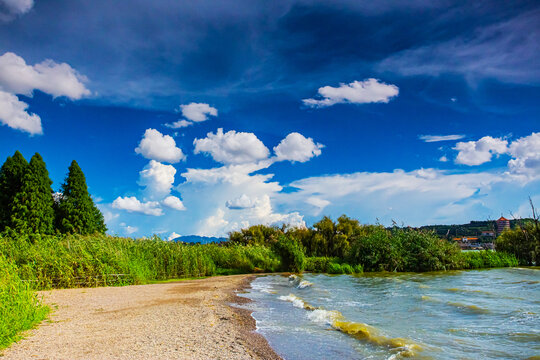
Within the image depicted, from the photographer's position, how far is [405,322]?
11180 millimetres

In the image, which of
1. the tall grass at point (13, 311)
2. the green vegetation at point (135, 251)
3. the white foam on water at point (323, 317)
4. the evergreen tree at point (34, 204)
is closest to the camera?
the tall grass at point (13, 311)

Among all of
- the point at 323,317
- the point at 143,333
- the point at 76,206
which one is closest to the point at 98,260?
the point at 143,333

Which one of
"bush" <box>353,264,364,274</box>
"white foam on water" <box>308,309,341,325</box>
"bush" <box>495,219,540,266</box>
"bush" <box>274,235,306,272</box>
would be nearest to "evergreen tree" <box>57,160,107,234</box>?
"bush" <box>274,235,306,272</box>

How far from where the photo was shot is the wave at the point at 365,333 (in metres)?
7.88

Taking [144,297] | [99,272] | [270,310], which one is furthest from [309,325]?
[99,272]

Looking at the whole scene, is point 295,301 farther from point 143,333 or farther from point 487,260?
point 487,260

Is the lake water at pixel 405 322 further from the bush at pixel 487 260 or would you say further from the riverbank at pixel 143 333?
the bush at pixel 487 260

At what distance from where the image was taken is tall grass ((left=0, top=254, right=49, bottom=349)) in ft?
24.8

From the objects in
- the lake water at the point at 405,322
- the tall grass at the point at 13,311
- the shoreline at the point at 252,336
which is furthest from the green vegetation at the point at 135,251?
the lake water at the point at 405,322

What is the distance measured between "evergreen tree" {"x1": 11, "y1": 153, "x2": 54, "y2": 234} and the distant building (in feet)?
147

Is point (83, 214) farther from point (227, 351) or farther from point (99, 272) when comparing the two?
point (227, 351)

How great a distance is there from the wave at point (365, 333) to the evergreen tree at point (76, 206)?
3703 centimetres

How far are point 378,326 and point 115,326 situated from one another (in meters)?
7.14

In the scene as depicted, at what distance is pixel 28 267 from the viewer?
18516 millimetres
